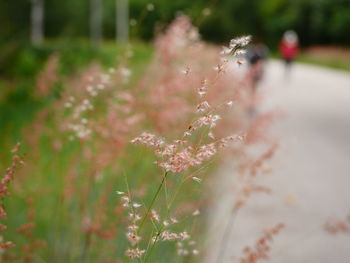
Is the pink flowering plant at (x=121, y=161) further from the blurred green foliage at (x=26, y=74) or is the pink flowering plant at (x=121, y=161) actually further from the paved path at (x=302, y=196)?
the blurred green foliage at (x=26, y=74)

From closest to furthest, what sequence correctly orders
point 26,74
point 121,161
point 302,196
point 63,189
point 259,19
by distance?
point 63,189 < point 121,161 < point 302,196 < point 26,74 < point 259,19

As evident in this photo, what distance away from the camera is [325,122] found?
12016 millimetres

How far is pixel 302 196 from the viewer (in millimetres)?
6359

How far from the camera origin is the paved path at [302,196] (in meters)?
4.66

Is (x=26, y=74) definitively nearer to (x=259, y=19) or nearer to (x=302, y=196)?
(x=302, y=196)

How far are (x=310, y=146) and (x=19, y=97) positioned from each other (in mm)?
6442

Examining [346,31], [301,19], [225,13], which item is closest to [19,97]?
[346,31]

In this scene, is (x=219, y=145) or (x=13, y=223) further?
(x=13, y=223)

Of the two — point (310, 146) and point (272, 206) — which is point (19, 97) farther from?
point (272, 206)

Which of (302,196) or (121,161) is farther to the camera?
(302,196)

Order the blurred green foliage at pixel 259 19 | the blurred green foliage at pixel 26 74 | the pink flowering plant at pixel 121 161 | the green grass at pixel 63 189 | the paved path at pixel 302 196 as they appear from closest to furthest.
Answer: the pink flowering plant at pixel 121 161 → the green grass at pixel 63 189 → the paved path at pixel 302 196 → the blurred green foliage at pixel 26 74 → the blurred green foliage at pixel 259 19

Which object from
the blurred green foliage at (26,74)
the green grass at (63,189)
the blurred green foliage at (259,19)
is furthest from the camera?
the blurred green foliage at (259,19)

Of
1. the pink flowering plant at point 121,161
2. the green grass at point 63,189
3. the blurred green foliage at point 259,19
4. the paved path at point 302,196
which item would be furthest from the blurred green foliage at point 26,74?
the blurred green foliage at point 259,19

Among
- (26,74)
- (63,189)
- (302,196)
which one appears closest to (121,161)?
(63,189)
